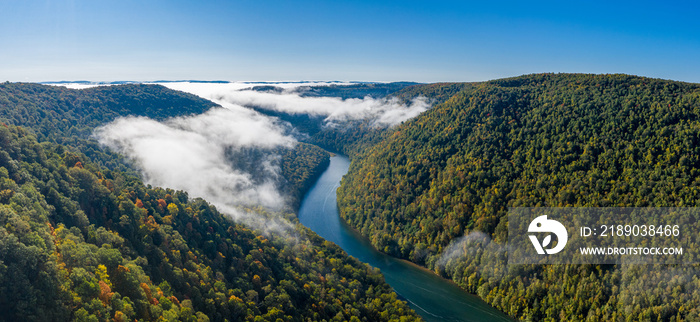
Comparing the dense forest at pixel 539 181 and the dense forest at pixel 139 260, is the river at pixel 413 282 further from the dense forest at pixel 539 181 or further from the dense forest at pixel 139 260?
the dense forest at pixel 139 260

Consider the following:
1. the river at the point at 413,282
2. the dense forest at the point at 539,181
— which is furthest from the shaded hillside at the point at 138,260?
the dense forest at the point at 539,181

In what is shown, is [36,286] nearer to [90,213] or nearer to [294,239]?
[90,213]

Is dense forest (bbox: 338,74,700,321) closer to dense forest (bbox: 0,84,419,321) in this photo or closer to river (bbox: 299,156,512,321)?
river (bbox: 299,156,512,321)

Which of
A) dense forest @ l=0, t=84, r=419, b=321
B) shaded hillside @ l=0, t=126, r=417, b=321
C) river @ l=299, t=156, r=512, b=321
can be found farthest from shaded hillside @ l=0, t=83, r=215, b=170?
river @ l=299, t=156, r=512, b=321

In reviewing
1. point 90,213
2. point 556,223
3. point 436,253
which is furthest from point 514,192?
point 90,213

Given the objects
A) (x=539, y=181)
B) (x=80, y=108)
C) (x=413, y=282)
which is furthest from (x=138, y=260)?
(x=80, y=108)
